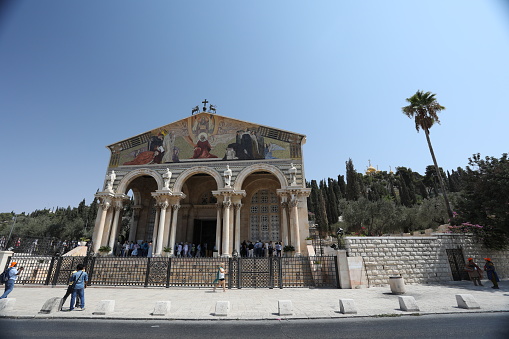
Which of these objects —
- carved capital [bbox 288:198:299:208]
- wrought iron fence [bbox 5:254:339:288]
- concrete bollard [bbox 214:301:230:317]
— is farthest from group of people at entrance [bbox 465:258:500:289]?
concrete bollard [bbox 214:301:230:317]

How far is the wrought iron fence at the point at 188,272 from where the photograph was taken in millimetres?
11695

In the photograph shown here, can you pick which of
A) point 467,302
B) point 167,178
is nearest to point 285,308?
point 467,302

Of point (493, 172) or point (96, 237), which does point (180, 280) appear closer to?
point (96, 237)

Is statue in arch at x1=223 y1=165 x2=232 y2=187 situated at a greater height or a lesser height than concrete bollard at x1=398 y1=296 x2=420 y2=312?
greater

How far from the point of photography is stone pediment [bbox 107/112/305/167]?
64.0 feet

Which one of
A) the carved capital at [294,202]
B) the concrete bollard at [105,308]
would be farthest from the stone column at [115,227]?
the carved capital at [294,202]

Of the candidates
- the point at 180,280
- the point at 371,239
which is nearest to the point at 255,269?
the point at 180,280

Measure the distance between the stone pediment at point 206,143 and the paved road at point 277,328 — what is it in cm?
1390

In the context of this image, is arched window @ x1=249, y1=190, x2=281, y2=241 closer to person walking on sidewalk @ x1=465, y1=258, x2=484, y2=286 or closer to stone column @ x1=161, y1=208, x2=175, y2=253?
stone column @ x1=161, y1=208, x2=175, y2=253

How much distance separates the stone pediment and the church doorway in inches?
249

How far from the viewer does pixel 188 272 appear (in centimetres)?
1277

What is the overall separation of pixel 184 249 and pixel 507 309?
55.8 feet

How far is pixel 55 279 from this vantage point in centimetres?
1190

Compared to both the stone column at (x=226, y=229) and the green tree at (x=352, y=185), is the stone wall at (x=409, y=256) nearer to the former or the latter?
the stone column at (x=226, y=229)
